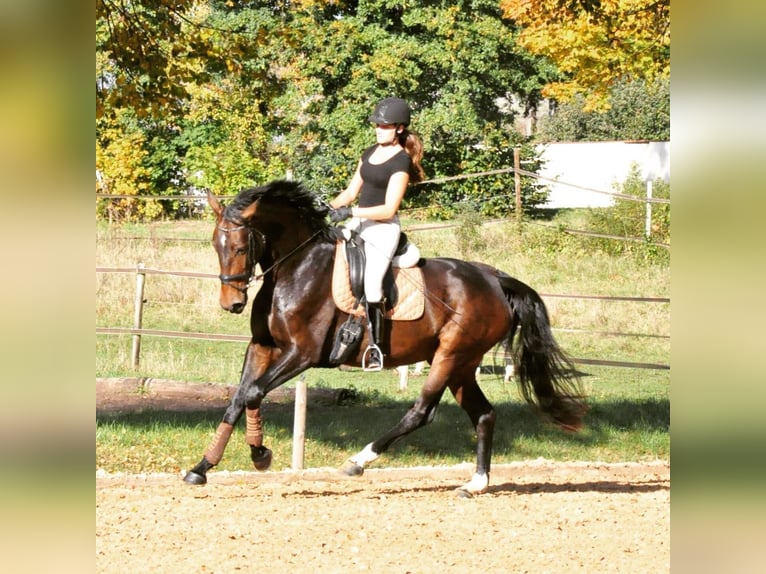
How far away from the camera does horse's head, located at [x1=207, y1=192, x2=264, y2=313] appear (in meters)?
7.14

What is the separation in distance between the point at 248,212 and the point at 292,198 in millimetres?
502

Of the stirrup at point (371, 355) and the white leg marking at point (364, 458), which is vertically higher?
the stirrup at point (371, 355)

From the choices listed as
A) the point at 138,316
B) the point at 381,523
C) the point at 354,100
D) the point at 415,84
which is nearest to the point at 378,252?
the point at 381,523

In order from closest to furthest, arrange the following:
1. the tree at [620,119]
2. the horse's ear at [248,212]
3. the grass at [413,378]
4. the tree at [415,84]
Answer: the horse's ear at [248,212]
the grass at [413,378]
the tree at [415,84]
the tree at [620,119]

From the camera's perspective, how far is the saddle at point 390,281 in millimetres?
7602

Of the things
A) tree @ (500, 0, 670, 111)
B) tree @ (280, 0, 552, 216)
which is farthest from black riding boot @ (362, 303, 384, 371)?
tree @ (280, 0, 552, 216)

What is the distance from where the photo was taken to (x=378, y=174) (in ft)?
24.7

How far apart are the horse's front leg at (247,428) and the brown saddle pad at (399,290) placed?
0.68m

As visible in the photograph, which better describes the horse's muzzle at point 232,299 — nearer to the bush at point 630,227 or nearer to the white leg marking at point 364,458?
the white leg marking at point 364,458

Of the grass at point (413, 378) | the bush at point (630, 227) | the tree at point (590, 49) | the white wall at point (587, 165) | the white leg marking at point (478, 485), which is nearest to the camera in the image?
the white leg marking at point (478, 485)

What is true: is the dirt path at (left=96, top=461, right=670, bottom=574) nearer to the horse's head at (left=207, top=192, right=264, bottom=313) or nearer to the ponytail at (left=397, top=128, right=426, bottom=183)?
the horse's head at (left=207, top=192, right=264, bottom=313)

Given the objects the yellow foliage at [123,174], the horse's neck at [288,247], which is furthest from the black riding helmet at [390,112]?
the yellow foliage at [123,174]
